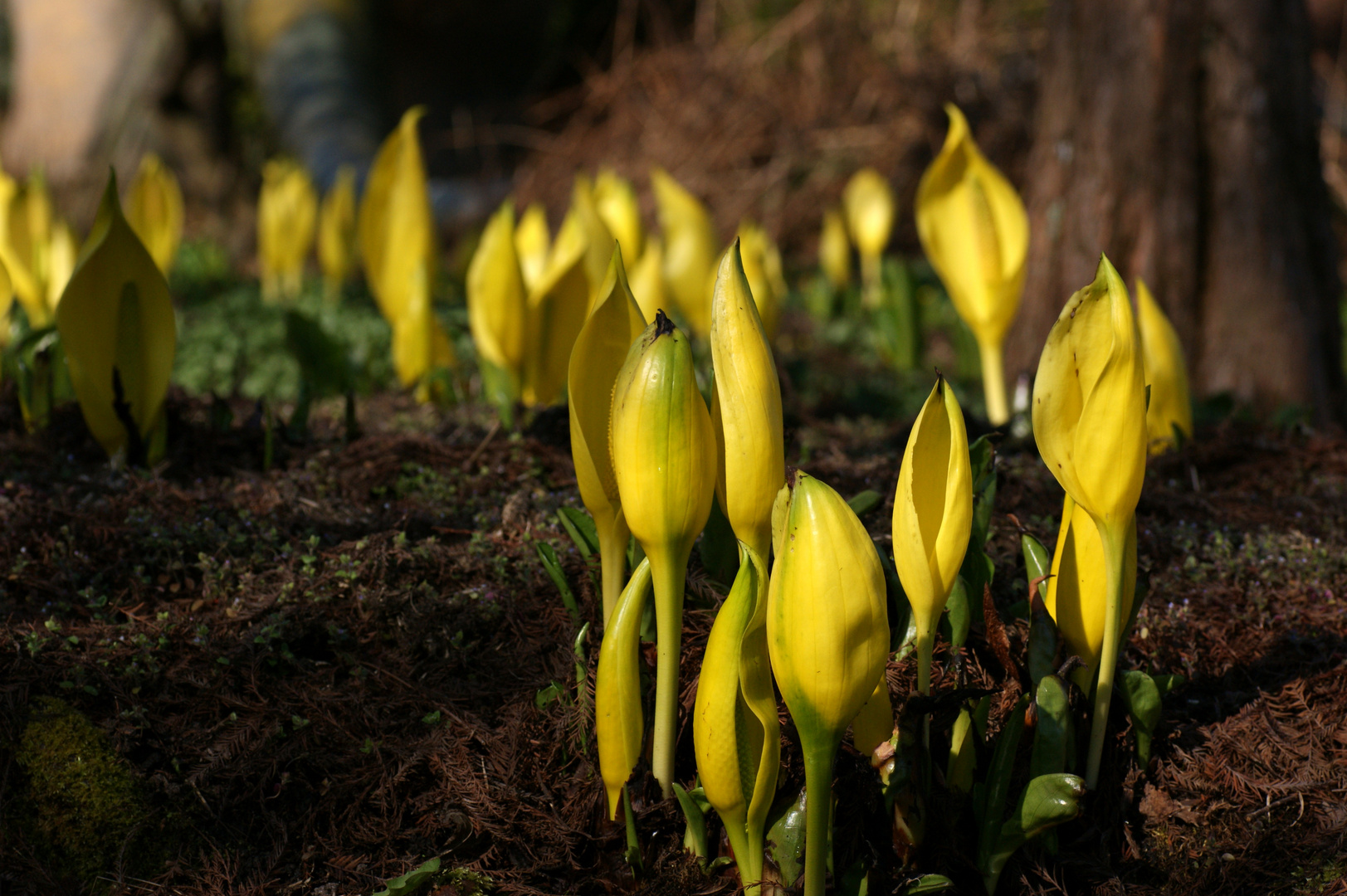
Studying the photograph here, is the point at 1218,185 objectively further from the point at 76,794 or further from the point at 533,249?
the point at 76,794

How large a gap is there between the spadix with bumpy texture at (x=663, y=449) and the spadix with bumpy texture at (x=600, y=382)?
0.11 meters

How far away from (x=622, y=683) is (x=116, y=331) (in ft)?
3.86

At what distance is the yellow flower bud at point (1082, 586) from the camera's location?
4.00 ft

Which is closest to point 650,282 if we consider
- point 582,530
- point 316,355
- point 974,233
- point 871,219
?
point 974,233

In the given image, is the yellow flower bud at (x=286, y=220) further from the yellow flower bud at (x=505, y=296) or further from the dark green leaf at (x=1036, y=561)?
the dark green leaf at (x=1036, y=561)

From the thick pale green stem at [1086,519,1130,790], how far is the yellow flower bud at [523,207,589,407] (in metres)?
1.16

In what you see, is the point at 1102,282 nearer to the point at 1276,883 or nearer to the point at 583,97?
the point at 1276,883

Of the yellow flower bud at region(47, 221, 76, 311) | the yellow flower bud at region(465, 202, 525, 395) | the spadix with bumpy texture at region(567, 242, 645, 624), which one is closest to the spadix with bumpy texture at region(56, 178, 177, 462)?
the yellow flower bud at region(465, 202, 525, 395)

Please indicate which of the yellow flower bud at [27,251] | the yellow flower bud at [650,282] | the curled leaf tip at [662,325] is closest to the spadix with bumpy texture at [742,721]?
the curled leaf tip at [662,325]

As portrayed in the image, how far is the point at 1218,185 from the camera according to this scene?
2838mm

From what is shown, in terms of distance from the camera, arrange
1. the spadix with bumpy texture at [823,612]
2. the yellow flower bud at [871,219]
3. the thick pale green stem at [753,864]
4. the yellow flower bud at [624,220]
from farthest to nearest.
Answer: the yellow flower bud at [871,219], the yellow flower bud at [624,220], the thick pale green stem at [753,864], the spadix with bumpy texture at [823,612]

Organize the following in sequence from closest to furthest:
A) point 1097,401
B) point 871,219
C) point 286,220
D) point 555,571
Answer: point 1097,401 → point 555,571 → point 286,220 → point 871,219

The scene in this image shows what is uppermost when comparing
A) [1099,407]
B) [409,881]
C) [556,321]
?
[1099,407]

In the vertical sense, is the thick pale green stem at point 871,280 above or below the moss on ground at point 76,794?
below
